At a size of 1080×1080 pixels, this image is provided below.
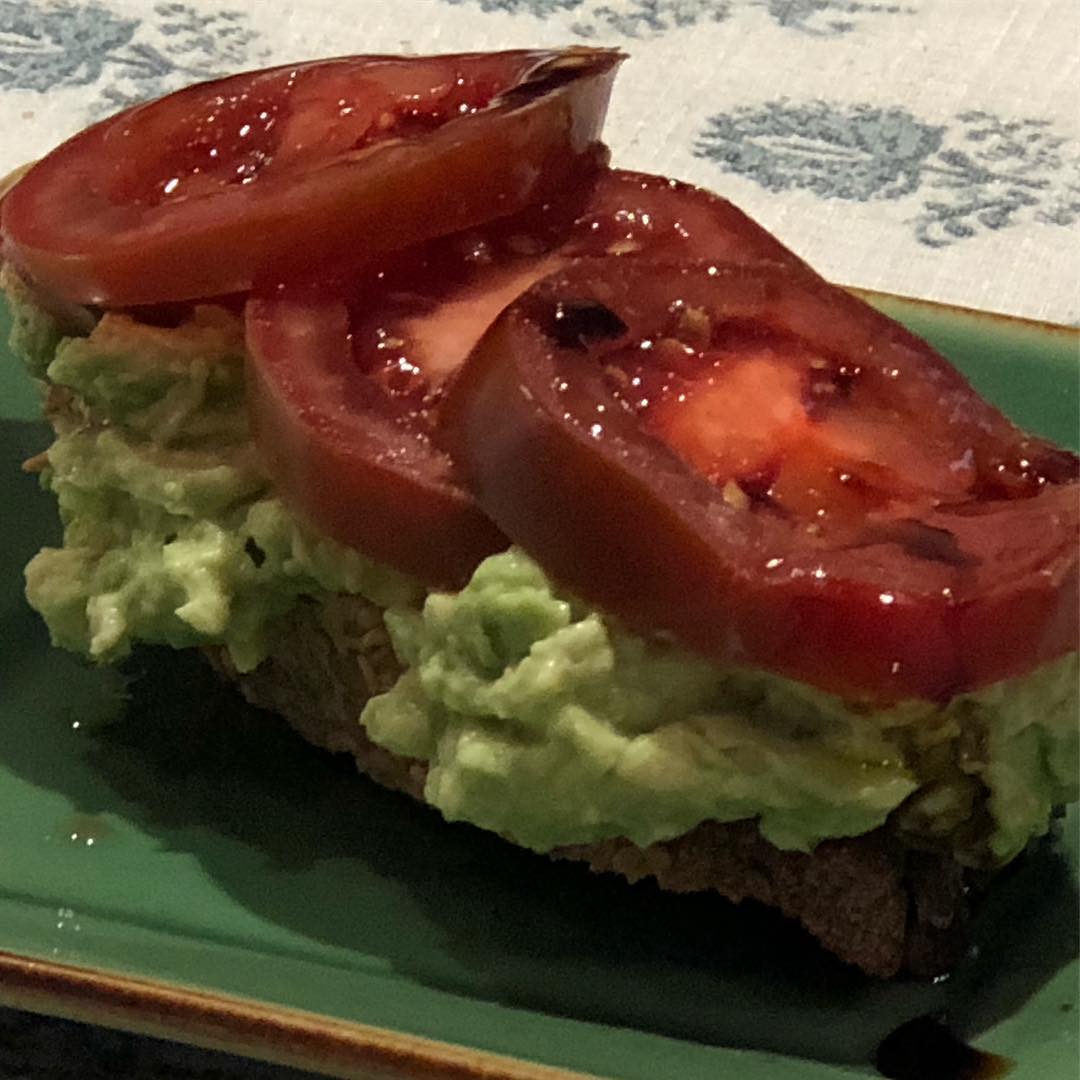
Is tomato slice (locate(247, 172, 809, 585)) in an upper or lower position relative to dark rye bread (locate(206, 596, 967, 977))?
upper

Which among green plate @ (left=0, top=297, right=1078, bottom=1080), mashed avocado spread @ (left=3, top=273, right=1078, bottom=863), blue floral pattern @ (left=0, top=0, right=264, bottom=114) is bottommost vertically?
blue floral pattern @ (left=0, top=0, right=264, bottom=114)

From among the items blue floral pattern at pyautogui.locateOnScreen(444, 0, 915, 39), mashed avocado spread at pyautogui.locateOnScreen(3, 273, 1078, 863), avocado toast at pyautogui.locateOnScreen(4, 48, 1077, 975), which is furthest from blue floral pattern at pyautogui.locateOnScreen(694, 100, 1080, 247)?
mashed avocado spread at pyautogui.locateOnScreen(3, 273, 1078, 863)

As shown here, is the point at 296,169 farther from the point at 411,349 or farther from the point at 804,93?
the point at 804,93

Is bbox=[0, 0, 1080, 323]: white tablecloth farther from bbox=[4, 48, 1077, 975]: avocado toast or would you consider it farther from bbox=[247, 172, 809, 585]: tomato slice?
bbox=[4, 48, 1077, 975]: avocado toast

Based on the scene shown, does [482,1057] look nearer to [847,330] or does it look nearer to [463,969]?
[463,969]

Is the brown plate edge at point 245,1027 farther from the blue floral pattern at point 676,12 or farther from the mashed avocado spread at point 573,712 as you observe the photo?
the blue floral pattern at point 676,12

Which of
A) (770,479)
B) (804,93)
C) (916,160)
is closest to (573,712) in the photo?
(770,479)

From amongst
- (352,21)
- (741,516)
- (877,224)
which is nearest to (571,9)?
(352,21)
